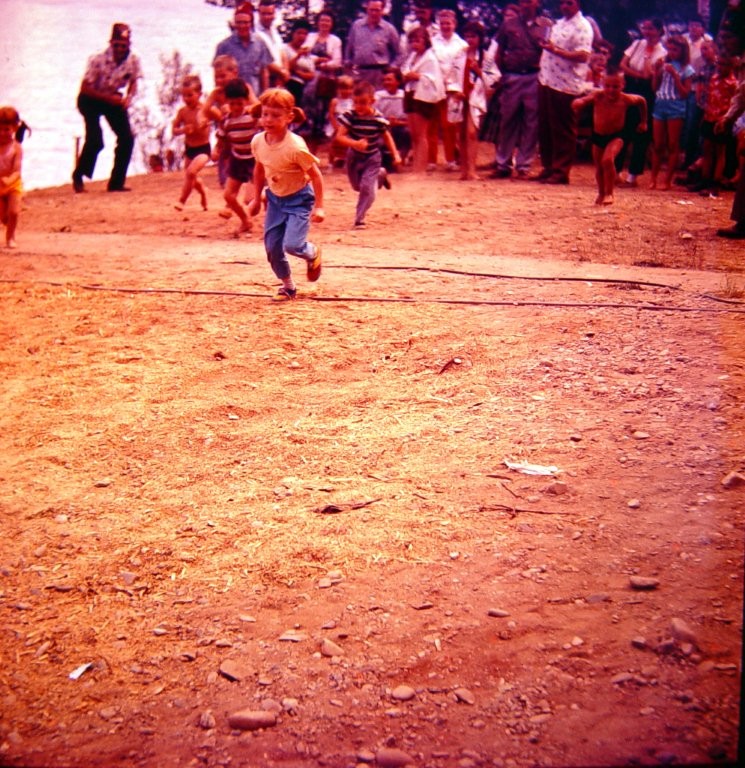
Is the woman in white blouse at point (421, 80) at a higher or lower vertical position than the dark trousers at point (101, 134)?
higher

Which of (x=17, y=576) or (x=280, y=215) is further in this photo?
(x=280, y=215)

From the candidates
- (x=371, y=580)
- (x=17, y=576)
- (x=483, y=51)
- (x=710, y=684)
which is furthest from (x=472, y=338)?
(x=483, y=51)

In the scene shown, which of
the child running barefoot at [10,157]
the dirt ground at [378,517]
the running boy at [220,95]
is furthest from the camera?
the running boy at [220,95]

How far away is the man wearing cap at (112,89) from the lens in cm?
1247

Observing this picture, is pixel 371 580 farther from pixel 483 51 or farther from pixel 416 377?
pixel 483 51

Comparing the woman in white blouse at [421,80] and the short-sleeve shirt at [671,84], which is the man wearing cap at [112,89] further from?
the short-sleeve shirt at [671,84]

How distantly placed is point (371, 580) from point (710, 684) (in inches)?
49.6

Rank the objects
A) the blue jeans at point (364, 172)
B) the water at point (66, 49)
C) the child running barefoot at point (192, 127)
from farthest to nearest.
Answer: the child running barefoot at point (192, 127), the blue jeans at point (364, 172), the water at point (66, 49)

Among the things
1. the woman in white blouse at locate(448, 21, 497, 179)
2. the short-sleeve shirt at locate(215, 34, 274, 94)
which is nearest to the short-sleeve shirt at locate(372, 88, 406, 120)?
the woman in white blouse at locate(448, 21, 497, 179)

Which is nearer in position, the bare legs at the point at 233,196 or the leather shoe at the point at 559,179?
the bare legs at the point at 233,196

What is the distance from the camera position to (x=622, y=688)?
2.97 m

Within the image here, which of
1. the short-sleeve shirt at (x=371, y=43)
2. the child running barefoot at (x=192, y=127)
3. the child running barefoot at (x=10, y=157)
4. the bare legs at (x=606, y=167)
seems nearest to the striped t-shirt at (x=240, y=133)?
the child running barefoot at (x=192, y=127)

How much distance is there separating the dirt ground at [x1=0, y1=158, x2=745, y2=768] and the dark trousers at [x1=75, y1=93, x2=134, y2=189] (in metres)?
5.35

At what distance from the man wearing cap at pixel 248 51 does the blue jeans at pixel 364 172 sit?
2.89 m
